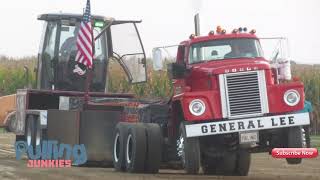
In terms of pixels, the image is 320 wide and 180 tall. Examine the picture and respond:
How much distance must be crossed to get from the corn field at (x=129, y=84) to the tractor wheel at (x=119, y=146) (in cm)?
425

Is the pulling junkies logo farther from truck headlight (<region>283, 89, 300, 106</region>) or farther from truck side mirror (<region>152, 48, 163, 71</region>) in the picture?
truck headlight (<region>283, 89, 300, 106</region>)

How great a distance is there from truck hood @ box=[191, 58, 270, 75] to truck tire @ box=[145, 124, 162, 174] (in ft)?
4.80

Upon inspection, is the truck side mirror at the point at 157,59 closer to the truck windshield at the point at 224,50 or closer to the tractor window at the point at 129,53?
the truck windshield at the point at 224,50

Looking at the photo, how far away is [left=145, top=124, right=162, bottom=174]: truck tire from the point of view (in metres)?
15.0

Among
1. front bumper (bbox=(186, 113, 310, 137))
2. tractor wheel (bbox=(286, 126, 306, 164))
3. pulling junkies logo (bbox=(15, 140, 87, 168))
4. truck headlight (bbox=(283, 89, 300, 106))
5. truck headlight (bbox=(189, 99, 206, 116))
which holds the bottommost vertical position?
pulling junkies logo (bbox=(15, 140, 87, 168))

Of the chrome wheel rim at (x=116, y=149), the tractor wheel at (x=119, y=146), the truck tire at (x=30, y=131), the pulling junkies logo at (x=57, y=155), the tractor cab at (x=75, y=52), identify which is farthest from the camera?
the tractor cab at (x=75, y=52)

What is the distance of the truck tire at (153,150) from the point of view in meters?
15.0

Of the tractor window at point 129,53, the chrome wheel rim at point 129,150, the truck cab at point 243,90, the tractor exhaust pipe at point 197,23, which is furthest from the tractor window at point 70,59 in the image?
the truck cab at point 243,90

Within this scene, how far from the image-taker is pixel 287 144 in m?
14.2

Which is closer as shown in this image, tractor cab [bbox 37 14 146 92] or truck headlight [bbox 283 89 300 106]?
truck headlight [bbox 283 89 300 106]

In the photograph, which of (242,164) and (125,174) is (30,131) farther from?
(242,164)

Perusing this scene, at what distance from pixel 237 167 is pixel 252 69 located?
2533 mm

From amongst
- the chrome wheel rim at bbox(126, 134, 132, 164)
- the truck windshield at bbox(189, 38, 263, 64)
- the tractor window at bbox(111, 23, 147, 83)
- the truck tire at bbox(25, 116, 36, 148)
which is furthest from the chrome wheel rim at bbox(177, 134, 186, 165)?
the tractor window at bbox(111, 23, 147, 83)

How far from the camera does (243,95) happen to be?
14.1 m
